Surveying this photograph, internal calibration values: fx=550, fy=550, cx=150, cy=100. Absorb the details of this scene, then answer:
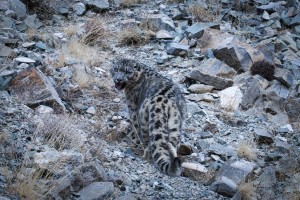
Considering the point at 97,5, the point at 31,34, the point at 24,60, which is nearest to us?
the point at 24,60

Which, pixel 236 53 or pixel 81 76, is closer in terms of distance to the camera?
pixel 81 76

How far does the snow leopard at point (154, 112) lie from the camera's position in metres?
7.77

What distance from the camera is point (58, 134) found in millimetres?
7523

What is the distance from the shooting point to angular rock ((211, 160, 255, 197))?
7.26m

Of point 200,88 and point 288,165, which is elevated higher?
point 288,165

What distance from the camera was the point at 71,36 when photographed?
482 inches

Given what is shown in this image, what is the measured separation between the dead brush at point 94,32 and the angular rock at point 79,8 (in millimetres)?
1074

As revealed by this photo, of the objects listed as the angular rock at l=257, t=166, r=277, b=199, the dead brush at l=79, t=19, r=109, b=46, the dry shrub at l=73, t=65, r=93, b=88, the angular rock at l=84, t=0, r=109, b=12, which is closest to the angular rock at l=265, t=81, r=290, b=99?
the angular rock at l=257, t=166, r=277, b=199

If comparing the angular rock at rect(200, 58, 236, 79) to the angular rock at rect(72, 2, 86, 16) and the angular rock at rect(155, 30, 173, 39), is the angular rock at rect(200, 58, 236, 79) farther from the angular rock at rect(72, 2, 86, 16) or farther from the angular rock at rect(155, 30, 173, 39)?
the angular rock at rect(72, 2, 86, 16)

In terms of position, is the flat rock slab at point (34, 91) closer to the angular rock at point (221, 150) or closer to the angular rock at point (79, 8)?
the angular rock at point (221, 150)

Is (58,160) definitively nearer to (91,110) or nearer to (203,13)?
(91,110)

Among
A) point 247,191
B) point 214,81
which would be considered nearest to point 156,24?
point 214,81

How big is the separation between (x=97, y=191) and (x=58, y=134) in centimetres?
143

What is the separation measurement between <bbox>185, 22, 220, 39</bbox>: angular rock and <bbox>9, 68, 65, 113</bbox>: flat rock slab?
464 centimetres
